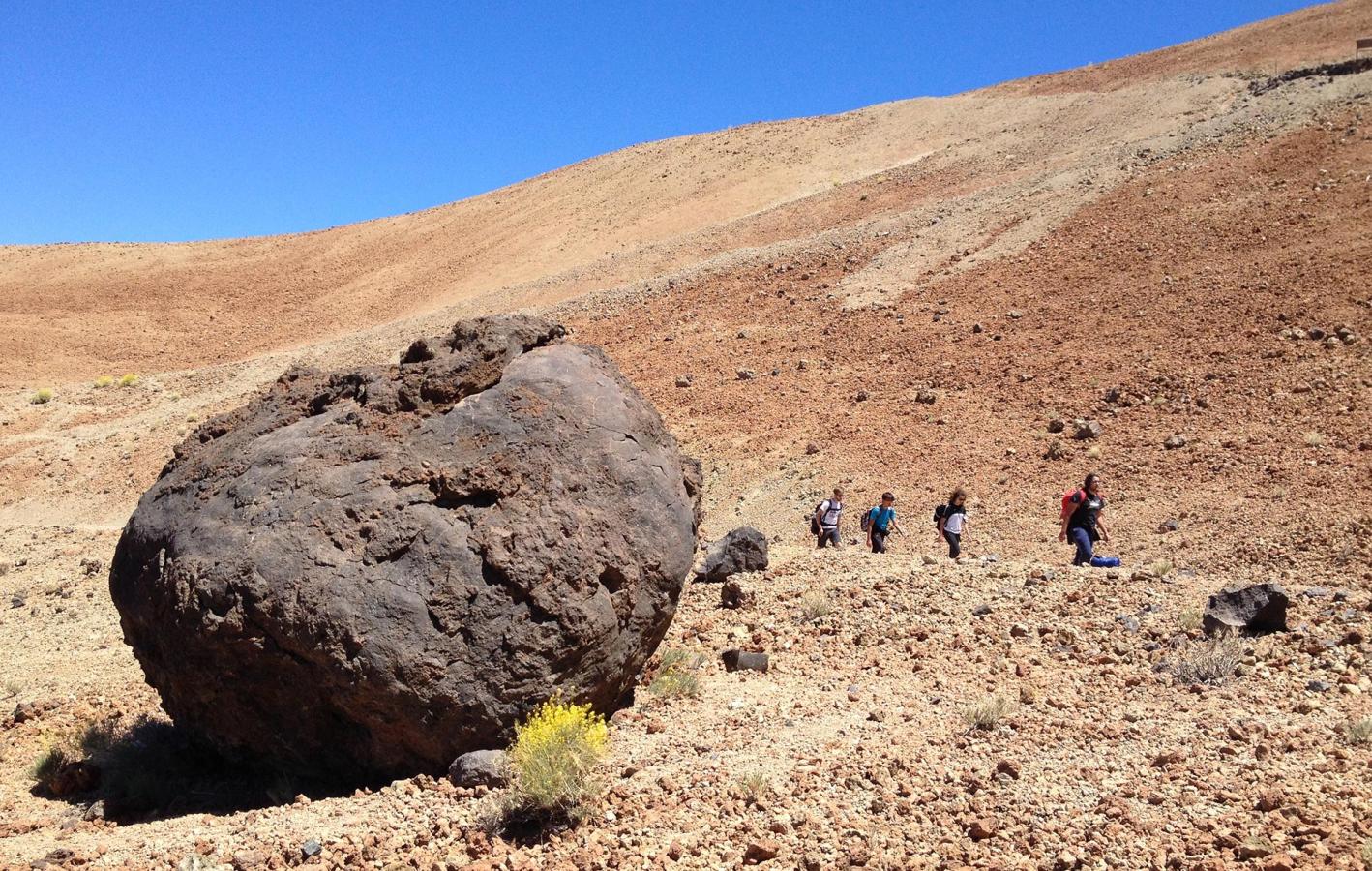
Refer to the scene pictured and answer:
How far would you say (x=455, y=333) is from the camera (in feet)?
24.9

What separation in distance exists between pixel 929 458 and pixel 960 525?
12.1ft

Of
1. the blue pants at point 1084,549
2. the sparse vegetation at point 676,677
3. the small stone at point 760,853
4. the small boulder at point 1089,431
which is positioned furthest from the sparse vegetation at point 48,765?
the small boulder at point 1089,431

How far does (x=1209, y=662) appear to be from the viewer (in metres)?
6.35

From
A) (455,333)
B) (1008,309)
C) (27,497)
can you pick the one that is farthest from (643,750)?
(27,497)

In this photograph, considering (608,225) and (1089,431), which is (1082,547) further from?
(608,225)

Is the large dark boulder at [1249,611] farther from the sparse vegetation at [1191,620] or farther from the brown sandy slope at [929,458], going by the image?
the brown sandy slope at [929,458]

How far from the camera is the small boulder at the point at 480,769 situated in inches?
226

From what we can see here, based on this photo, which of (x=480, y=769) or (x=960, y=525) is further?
(x=960, y=525)

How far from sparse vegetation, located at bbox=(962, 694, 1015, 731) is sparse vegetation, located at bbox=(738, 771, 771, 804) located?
1296 millimetres

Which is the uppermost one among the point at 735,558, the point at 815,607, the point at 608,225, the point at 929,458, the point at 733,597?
the point at 608,225

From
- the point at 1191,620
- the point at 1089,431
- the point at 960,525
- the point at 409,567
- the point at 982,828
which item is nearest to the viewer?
the point at 982,828

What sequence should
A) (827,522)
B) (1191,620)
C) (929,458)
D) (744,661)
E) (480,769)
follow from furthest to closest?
1. (929,458)
2. (827,522)
3. (744,661)
4. (1191,620)
5. (480,769)

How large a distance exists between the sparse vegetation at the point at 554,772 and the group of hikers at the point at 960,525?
6.15 meters

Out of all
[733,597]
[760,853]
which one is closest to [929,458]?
[733,597]
